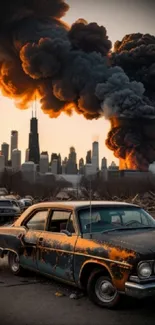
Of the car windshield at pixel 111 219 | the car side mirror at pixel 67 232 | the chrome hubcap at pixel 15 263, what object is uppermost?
the car windshield at pixel 111 219

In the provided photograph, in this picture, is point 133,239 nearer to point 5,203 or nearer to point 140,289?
point 140,289

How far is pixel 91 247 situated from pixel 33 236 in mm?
1318

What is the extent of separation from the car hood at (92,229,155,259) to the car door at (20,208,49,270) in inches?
45.3

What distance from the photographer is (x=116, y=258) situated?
13.1ft

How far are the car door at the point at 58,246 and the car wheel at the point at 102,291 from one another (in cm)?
31

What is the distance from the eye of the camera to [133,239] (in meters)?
4.18

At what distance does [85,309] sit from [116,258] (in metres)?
0.72

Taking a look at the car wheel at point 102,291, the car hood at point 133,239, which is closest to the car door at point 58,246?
the car wheel at point 102,291

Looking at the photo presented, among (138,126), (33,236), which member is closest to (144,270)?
(33,236)

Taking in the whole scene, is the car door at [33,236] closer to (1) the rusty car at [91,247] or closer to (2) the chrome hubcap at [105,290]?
(1) the rusty car at [91,247]

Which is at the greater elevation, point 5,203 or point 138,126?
point 138,126

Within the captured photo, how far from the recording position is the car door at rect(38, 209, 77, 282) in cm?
462

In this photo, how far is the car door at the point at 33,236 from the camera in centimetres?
530

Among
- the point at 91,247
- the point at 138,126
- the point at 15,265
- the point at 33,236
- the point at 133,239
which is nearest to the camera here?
the point at 133,239
